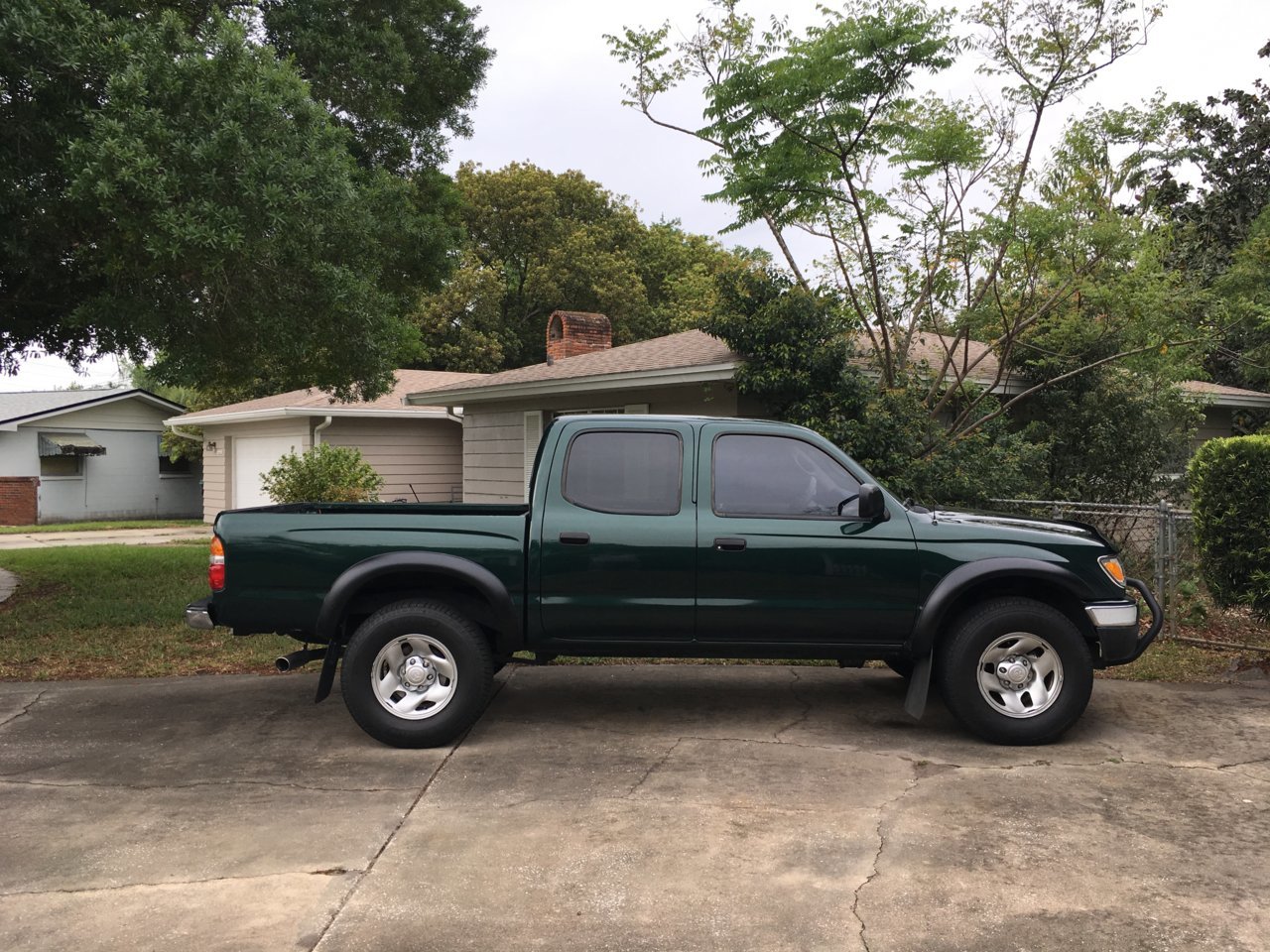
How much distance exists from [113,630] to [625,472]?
6077mm

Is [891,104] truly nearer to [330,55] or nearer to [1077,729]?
[330,55]

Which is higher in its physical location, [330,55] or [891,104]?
[330,55]

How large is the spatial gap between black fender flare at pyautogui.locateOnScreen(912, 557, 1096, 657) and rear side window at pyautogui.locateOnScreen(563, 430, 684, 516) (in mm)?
1556

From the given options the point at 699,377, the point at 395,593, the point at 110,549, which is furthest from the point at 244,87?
the point at 110,549

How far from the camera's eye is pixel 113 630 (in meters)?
9.25

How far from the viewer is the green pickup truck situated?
→ 5562 millimetres

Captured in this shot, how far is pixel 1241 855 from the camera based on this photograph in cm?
411

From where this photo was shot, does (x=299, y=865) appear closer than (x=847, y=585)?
Yes

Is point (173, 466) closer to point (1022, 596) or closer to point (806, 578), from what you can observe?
point (806, 578)

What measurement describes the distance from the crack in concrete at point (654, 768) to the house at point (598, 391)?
6.18 m

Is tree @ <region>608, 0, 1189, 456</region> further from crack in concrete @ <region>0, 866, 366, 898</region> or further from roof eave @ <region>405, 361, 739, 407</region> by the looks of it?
crack in concrete @ <region>0, 866, 366, 898</region>

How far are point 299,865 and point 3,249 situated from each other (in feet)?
23.4

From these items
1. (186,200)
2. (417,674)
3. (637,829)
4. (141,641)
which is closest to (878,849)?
(637,829)

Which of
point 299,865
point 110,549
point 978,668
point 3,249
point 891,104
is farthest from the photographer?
point 110,549
